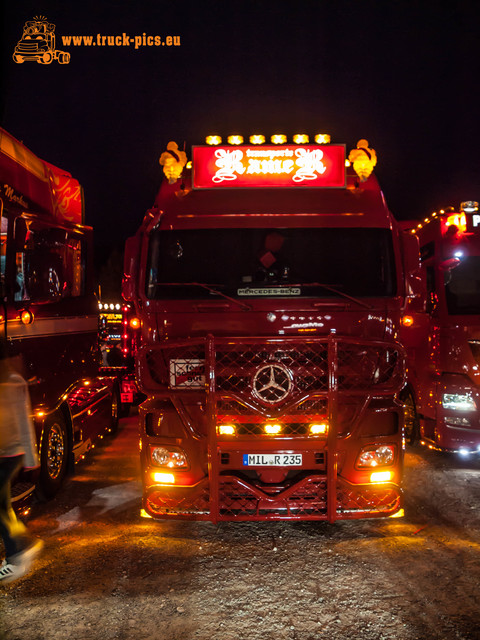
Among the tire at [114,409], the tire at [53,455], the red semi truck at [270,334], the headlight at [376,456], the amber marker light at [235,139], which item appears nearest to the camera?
the red semi truck at [270,334]

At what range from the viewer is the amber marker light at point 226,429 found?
15.0 ft

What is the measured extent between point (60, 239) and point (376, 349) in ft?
11.5

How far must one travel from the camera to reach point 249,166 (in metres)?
5.55

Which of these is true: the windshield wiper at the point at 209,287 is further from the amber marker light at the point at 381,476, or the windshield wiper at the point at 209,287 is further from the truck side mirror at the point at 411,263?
the amber marker light at the point at 381,476

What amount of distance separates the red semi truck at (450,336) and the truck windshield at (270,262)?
2.00 meters

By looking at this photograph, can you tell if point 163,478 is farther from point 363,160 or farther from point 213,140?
point 363,160

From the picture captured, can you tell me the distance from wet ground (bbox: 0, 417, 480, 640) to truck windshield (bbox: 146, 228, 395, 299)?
86.0 inches

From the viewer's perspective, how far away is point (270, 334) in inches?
194

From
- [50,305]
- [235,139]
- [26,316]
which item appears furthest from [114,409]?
[235,139]

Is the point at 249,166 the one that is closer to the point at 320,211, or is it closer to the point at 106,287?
the point at 320,211

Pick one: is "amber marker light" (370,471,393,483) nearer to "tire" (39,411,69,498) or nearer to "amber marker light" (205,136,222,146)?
"tire" (39,411,69,498)

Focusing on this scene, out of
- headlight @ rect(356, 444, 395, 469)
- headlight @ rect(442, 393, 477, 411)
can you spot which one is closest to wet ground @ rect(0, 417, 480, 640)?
headlight @ rect(356, 444, 395, 469)

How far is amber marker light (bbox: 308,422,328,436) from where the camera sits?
457cm

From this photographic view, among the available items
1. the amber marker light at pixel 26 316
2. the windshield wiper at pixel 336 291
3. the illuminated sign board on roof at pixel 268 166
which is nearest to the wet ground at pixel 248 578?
the amber marker light at pixel 26 316
